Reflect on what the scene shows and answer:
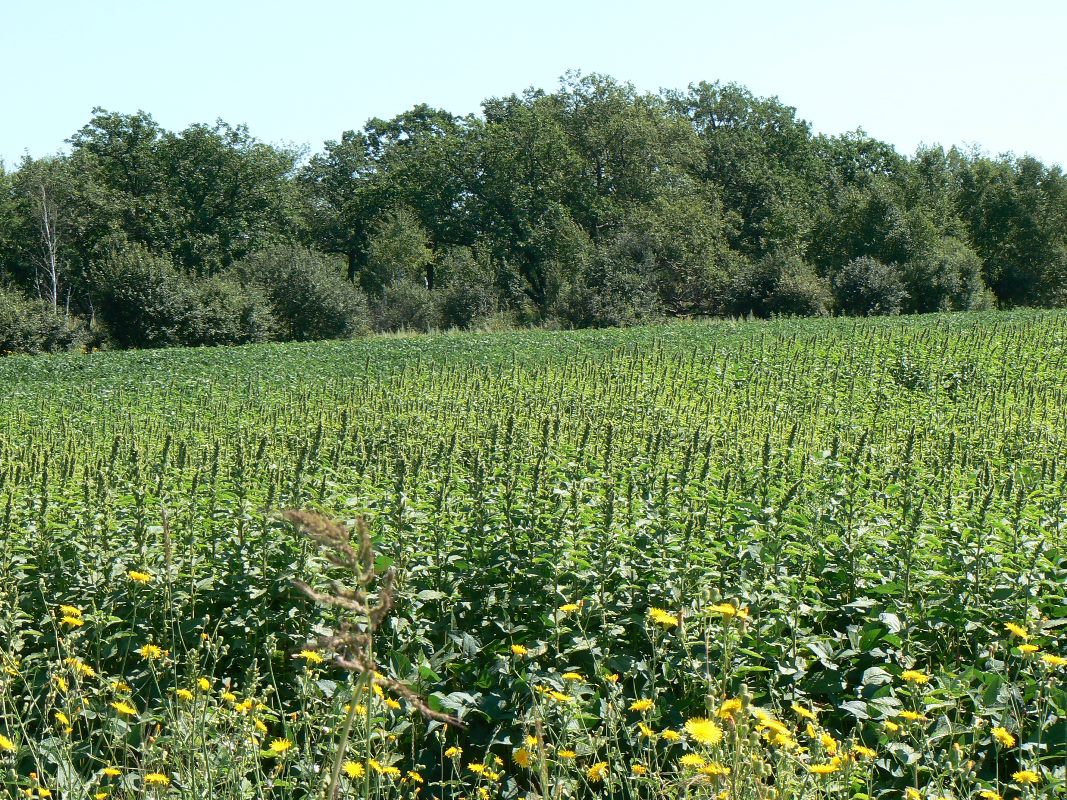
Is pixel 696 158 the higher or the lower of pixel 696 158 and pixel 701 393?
the higher

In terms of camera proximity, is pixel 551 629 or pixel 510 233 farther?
pixel 510 233

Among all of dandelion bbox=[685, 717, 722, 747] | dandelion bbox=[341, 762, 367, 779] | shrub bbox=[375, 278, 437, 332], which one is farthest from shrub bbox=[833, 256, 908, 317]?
dandelion bbox=[685, 717, 722, 747]

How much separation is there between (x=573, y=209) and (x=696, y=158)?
342 inches

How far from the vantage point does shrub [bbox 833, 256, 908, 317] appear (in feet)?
153

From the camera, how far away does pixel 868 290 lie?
46.5m

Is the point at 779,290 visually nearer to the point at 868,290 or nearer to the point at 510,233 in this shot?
the point at 868,290

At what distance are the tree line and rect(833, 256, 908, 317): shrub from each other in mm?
102

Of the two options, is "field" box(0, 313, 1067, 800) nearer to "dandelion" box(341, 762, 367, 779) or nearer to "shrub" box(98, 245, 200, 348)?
"dandelion" box(341, 762, 367, 779)

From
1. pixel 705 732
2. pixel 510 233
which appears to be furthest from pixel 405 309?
pixel 705 732

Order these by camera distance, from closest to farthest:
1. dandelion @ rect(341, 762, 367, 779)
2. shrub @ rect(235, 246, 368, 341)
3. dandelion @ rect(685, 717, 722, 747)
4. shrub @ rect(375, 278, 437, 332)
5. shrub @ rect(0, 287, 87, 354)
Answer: dandelion @ rect(685, 717, 722, 747) → dandelion @ rect(341, 762, 367, 779) → shrub @ rect(0, 287, 87, 354) → shrub @ rect(235, 246, 368, 341) → shrub @ rect(375, 278, 437, 332)

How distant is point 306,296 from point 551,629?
45.8 metres

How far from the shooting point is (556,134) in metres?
56.3

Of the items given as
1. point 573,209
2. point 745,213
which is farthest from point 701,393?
point 745,213

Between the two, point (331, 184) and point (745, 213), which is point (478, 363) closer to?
point (745, 213)
